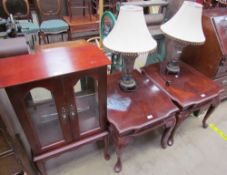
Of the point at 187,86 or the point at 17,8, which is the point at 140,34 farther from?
the point at 17,8

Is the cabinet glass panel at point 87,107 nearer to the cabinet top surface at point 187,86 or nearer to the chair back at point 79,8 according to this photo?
the cabinet top surface at point 187,86

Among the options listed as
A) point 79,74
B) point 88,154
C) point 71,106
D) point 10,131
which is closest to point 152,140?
point 88,154

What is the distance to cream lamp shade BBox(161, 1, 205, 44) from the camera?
1392mm

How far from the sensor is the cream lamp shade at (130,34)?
1172 mm

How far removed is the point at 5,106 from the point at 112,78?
90cm

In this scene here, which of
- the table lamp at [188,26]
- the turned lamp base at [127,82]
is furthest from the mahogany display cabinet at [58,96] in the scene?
the table lamp at [188,26]

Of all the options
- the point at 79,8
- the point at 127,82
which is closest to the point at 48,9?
the point at 79,8

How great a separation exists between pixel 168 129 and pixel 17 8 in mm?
3203

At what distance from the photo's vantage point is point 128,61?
1.39m

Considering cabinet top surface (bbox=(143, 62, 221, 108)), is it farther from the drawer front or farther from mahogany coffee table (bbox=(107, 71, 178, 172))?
the drawer front

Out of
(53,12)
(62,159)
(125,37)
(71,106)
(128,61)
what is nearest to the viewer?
(71,106)

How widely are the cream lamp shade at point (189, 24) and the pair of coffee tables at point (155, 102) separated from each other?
15.6 inches

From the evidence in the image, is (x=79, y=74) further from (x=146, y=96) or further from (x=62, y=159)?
(x=62, y=159)

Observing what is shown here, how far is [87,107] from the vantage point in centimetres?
130
